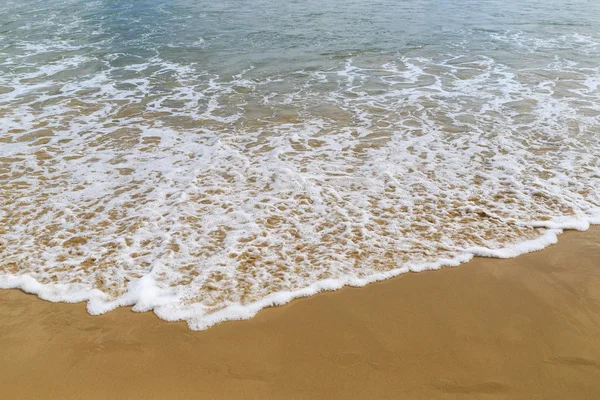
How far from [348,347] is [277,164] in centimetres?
316

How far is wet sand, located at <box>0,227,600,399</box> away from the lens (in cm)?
283

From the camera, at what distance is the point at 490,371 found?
2.93 metres

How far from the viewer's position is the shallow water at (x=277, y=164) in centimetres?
399

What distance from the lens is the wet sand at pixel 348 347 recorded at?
283 centimetres

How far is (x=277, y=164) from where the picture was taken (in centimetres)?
581

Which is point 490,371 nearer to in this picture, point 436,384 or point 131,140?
point 436,384

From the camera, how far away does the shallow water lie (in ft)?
13.1

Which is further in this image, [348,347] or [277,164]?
[277,164]

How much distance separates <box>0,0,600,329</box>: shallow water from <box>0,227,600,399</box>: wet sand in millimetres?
233

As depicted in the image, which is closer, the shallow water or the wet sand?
the wet sand

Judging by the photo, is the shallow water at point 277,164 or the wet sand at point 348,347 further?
the shallow water at point 277,164

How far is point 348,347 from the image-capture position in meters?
3.13

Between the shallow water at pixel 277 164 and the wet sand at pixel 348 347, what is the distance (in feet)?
0.76

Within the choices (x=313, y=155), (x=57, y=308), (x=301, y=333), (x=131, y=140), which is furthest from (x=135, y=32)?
(x=301, y=333)
